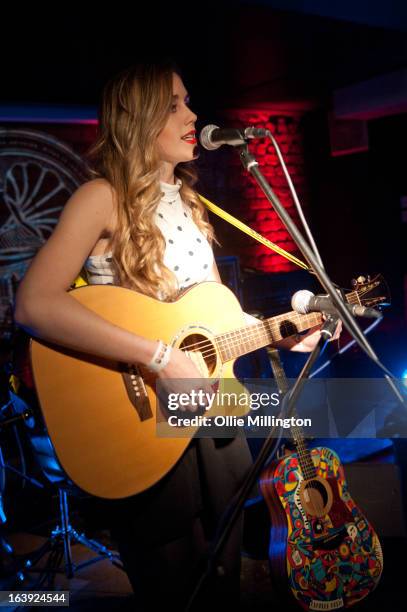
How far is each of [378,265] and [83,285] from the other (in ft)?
20.6

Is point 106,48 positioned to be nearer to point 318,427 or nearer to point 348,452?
point 318,427

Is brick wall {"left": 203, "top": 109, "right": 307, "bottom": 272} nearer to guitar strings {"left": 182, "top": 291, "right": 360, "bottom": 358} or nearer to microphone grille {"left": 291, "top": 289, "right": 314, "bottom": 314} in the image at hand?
guitar strings {"left": 182, "top": 291, "right": 360, "bottom": 358}

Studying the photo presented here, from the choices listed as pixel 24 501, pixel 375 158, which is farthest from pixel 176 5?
pixel 375 158

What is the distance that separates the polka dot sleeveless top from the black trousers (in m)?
0.58

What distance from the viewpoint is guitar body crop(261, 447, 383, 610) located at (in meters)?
2.55

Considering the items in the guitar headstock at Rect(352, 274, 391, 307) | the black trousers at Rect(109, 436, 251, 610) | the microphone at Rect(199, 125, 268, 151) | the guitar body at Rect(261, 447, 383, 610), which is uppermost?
the microphone at Rect(199, 125, 268, 151)

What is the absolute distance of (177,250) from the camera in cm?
198

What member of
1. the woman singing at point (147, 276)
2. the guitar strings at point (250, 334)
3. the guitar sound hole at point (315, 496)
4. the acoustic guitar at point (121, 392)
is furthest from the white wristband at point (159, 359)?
the guitar sound hole at point (315, 496)

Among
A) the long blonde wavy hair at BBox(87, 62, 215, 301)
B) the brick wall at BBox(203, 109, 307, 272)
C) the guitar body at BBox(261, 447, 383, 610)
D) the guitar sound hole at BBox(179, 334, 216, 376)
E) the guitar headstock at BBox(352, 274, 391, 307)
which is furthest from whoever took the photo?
the brick wall at BBox(203, 109, 307, 272)

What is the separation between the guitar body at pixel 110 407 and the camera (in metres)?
1.68

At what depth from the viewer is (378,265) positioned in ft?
24.6

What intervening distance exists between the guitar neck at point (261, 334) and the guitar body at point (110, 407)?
0.13 m

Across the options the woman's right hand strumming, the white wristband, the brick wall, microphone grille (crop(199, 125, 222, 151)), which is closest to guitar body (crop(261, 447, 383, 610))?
the woman's right hand strumming

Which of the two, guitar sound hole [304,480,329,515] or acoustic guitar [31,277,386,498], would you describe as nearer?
acoustic guitar [31,277,386,498]
